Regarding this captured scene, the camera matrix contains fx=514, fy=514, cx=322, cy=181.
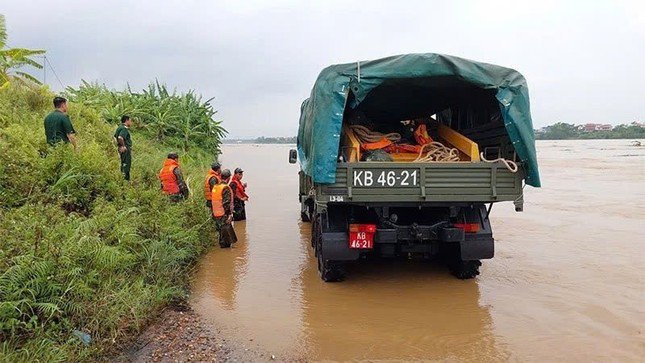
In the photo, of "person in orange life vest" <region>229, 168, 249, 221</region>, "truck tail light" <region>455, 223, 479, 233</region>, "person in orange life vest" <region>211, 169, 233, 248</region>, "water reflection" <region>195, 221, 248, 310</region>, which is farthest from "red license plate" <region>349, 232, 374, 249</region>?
"person in orange life vest" <region>229, 168, 249, 221</region>

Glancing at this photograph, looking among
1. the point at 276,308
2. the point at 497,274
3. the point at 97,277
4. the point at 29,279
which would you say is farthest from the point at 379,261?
the point at 29,279

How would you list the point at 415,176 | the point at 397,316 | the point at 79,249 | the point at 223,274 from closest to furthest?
1. the point at 79,249
2. the point at 397,316
3. the point at 415,176
4. the point at 223,274

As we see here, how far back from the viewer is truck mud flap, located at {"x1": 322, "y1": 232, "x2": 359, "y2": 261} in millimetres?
5918

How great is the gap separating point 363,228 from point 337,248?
0.39 meters

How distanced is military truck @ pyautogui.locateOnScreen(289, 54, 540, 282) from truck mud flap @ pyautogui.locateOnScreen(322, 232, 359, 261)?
0.01m

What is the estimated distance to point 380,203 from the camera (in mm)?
5676

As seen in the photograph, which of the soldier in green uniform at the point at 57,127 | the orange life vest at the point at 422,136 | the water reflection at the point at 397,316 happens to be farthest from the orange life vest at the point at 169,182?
the orange life vest at the point at 422,136

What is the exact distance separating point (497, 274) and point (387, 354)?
2911 mm

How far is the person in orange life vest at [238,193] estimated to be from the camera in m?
9.80

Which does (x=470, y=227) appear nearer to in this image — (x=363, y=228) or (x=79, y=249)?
(x=363, y=228)

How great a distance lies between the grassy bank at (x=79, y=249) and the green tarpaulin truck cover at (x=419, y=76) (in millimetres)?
2117

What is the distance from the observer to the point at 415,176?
5.55 meters

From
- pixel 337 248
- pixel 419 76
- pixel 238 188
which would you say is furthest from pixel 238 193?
pixel 419 76

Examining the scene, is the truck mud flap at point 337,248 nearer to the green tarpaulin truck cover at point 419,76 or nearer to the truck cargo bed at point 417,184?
the truck cargo bed at point 417,184
